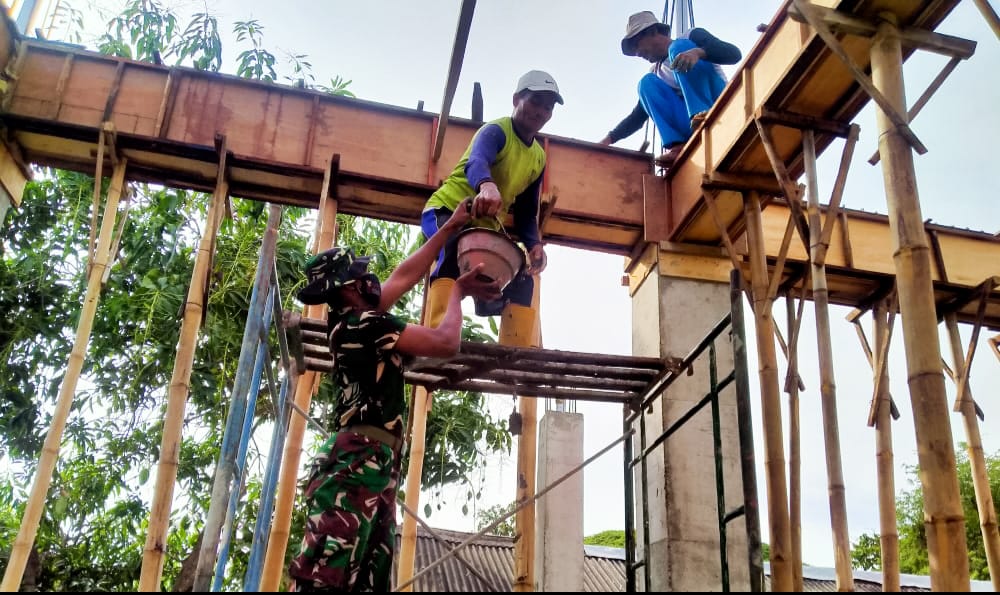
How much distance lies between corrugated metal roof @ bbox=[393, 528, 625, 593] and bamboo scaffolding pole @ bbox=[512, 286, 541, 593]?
9.52 meters

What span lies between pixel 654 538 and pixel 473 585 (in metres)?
10.2

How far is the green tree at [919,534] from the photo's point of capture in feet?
78.9

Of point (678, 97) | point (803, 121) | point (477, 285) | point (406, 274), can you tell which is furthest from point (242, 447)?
point (678, 97)

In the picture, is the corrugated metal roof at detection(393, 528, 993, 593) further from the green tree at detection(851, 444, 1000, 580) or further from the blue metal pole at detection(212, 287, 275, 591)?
the blue metal pole at detection(212, 287, 275, 591)

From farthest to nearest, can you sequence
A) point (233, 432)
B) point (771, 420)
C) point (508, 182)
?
point (771, 420) → point (508, 182) → point (233, 432)

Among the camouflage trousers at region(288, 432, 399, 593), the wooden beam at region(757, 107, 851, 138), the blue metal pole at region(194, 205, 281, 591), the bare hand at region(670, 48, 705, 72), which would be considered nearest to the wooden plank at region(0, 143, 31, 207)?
the blue metal pole at region(194, 205, 281, 591)

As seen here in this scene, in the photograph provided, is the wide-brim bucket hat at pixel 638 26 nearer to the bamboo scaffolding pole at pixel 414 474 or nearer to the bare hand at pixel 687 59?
the bare hand at pixel 687 59

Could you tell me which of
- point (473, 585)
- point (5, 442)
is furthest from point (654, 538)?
point (5, 442)

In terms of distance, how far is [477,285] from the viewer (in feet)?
13.2

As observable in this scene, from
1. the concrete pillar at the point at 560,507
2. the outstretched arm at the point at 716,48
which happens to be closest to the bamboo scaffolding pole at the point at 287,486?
the concrete pillar at the point at 560,507

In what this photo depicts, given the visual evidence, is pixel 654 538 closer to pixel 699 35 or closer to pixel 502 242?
pixel 502 242

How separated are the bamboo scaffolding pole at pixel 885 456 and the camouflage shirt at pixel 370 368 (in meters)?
5.36

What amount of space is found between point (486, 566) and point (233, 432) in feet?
45.3

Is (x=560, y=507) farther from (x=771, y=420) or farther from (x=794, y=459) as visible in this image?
(x=771, y=420)
